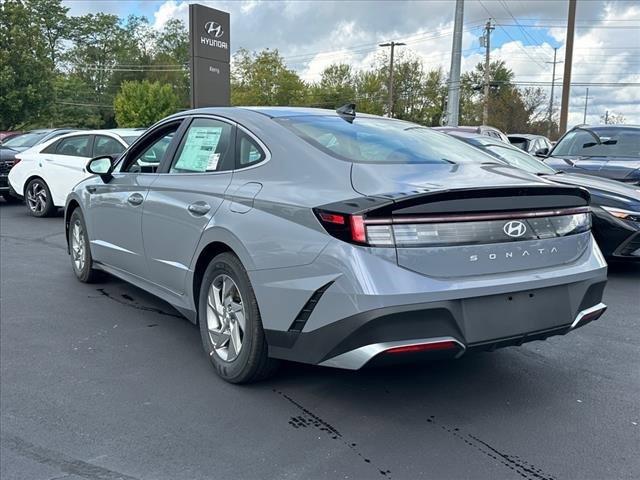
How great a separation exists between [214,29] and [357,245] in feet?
40.3

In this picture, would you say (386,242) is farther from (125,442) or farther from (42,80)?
(42,80)

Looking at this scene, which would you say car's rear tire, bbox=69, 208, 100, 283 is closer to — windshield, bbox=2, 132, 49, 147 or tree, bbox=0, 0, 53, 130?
windshield, bbox=2, 132, 49, 147

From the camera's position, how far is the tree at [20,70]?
3034cm

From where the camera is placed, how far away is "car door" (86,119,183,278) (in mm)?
4605

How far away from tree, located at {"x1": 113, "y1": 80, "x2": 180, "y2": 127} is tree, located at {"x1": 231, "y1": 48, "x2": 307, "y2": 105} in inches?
544

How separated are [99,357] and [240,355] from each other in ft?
3.98

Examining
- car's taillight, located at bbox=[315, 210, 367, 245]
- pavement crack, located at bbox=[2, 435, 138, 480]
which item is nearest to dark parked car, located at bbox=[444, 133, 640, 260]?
car's taillight, located at bbox=[315, 210, 367, 245]

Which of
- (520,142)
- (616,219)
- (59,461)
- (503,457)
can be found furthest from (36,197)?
(520,142)

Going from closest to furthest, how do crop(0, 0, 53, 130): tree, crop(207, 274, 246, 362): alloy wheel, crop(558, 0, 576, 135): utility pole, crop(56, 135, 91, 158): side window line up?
crop(207, 274, 246, 362): alloy wheel
crop(56, 135, 91, 158): side window
crop(558, 0, 576, 135): utility pole
crop(0, 0, 53, 130): tree

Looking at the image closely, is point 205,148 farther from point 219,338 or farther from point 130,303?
point 130,303

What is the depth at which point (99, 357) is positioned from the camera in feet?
13.6

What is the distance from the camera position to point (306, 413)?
3303 mm

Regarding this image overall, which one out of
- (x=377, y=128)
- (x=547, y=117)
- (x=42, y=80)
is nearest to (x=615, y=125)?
(x=377, y=128)

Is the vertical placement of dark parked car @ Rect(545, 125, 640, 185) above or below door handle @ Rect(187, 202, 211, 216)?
above
